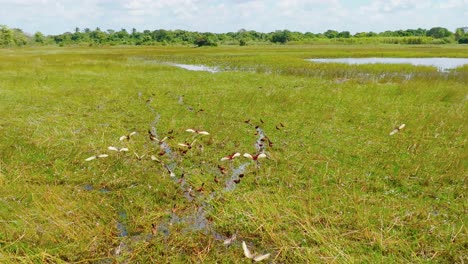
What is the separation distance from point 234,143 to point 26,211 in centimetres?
763

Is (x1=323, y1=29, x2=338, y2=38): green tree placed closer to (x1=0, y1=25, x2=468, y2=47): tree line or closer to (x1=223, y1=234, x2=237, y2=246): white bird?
(x1=0, y1=25, x2=468, y2=47): tree line

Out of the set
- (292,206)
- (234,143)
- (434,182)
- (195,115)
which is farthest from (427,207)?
(195,115)

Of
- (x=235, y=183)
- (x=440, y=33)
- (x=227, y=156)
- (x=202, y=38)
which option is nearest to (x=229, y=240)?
(x=235, y=183)

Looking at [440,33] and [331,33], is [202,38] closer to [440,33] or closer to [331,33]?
[331,33]

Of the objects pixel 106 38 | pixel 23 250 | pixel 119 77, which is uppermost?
pixel 106 38

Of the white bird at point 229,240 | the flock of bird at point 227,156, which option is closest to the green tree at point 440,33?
the flock of bird at point 227,156

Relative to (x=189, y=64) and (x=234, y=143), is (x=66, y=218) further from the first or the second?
(x=189, y=64)

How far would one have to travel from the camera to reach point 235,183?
9.91 metres

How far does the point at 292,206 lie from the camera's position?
27.2 feet

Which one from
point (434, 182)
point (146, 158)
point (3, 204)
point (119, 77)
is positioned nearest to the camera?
point (3, 204)

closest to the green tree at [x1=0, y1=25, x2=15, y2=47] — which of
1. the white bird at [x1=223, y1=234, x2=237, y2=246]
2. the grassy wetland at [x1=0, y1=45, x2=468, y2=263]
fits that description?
the grassy wetland at [x1=0, y1=45, x2=468, y2=263]

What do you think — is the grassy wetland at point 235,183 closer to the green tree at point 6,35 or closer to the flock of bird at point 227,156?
the flock of bird at point 227,156

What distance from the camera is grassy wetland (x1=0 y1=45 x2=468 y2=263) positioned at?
684cm

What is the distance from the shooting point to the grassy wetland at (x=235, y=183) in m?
6.84
